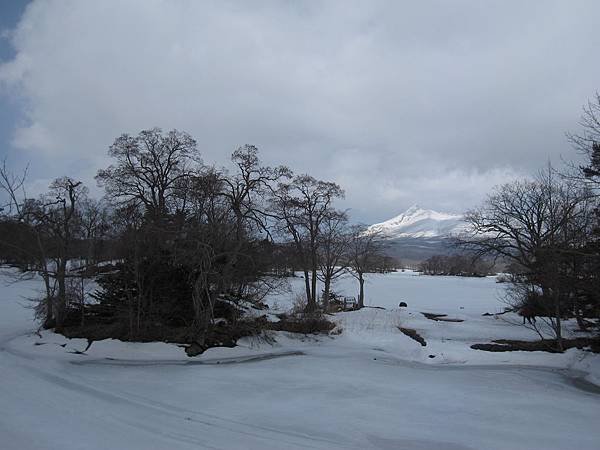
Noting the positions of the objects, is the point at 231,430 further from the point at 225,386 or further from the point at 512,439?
the point at 512,439

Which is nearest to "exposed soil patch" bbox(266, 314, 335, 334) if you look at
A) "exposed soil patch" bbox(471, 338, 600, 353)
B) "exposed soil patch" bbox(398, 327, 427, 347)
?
"exposed soil patch" bbox(398, 327, 427, 347)

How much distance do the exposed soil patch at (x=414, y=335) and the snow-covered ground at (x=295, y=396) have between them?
30 cm

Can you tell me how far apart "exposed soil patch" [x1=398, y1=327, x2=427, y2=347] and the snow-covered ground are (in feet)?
0.98

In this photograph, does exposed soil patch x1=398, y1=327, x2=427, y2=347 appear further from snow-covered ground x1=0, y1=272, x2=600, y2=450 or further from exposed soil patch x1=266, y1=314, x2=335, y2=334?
exposed soil patch x1=266, y1=314, x2=335, y2=334

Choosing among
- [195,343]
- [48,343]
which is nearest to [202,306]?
[195,343]

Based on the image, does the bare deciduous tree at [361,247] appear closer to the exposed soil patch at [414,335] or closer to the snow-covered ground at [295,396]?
the exposed soil patch at [414,335]

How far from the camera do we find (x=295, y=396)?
8.86 metres

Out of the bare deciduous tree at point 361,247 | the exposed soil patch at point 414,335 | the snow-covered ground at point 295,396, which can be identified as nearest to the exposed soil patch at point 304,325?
the snow-covered ground at point 295,396

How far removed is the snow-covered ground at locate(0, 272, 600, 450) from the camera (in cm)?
652

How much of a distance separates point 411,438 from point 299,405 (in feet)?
8.23

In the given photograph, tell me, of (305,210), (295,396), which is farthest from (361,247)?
(295,396)

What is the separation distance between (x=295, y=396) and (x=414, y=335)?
9469 millimetres

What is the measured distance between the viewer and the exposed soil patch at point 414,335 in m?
15.4

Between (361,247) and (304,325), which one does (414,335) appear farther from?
(361,247)
